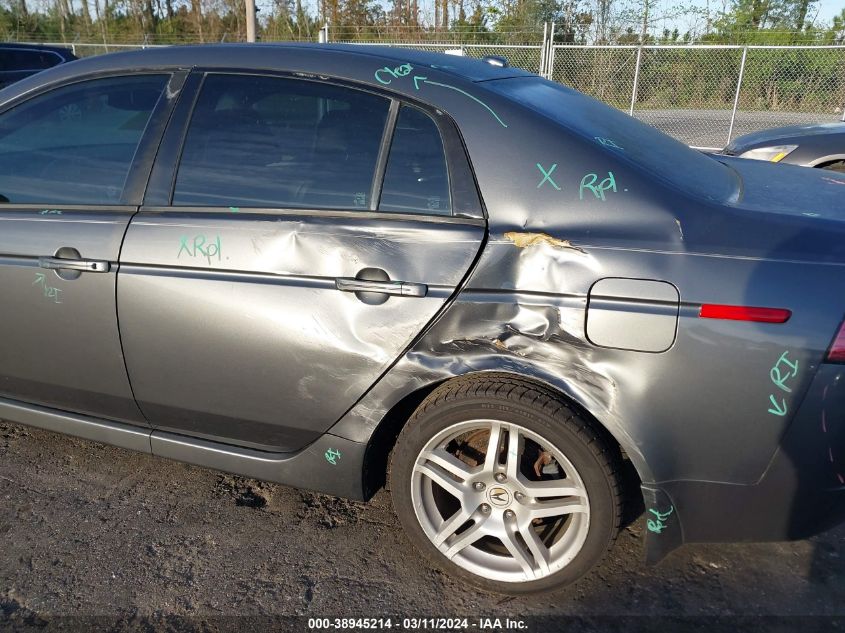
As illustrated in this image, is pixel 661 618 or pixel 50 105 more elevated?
pixel 50 105

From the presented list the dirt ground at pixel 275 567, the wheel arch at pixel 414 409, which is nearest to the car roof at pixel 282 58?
the wheel arch at pixel 414 409

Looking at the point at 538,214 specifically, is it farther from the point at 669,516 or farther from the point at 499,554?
the point at 499,554

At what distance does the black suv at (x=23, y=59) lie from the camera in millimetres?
11898

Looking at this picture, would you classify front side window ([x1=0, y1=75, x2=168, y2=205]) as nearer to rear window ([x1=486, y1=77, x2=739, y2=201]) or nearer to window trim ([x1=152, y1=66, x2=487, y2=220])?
window trim ([x1=152, y1=66, x2=487, y2=220])

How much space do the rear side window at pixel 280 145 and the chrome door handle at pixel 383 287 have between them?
0.27m

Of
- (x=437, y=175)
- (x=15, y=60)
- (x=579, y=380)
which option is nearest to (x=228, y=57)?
(x=437, y=175)

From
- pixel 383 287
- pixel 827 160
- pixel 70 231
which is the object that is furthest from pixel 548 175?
Result: pixel 827 160

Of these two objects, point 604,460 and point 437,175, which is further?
point 437,175

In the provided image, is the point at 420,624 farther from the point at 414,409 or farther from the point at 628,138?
the point at 628,138

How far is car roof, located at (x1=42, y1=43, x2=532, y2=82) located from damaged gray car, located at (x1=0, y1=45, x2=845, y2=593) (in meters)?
0.02

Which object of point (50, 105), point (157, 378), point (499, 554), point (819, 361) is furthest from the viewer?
point (50, 105)

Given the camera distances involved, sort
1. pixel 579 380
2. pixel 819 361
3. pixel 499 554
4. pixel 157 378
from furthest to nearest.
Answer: pixel 157 378 → pixel 499 554 → pixel 579 380 → pixel 819 361

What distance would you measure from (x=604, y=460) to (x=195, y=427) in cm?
155

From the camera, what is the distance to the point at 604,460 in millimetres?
2195
